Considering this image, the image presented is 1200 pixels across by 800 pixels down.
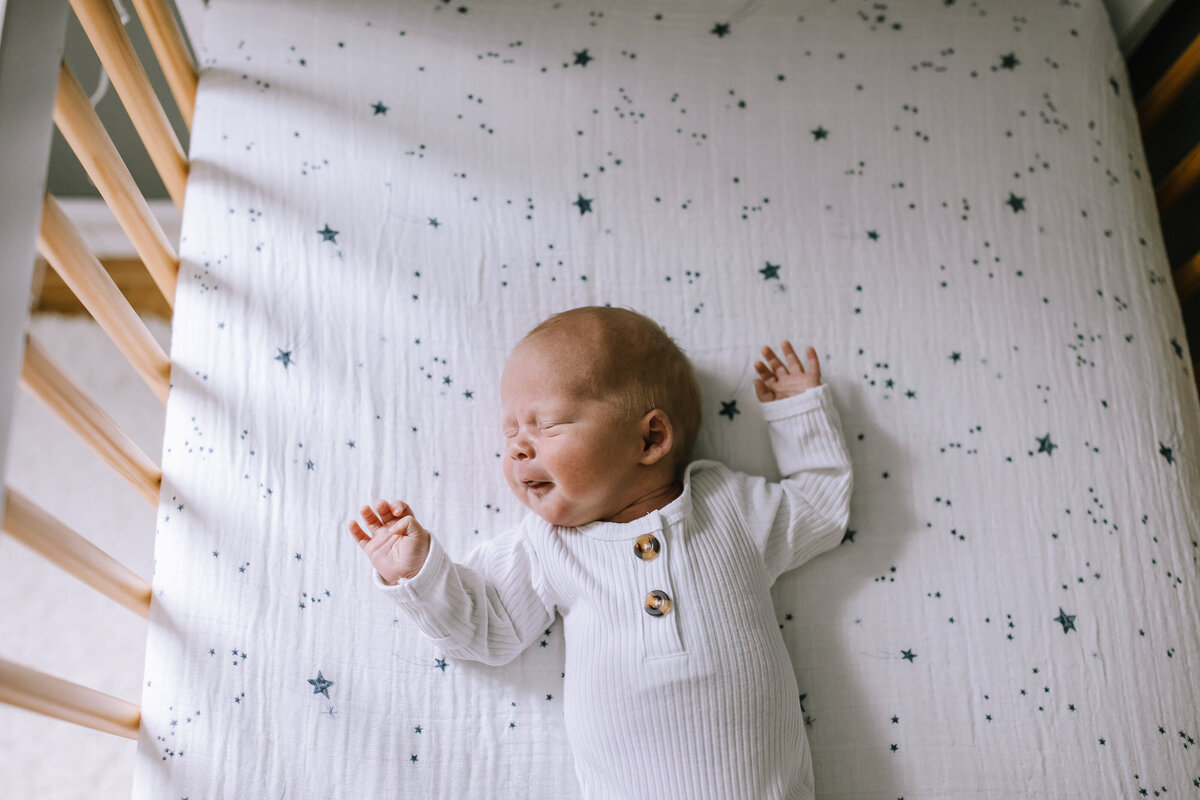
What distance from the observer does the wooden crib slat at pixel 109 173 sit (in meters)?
0.79

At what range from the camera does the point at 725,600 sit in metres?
0.90

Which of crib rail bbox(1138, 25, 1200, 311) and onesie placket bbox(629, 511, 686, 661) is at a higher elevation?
crib rail bbox(1138, 25, 1200, 311)

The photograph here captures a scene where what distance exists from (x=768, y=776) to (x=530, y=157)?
0.80 m

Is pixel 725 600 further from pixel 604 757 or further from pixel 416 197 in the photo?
pixel 416 197

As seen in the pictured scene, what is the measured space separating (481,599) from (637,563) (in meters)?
0.18

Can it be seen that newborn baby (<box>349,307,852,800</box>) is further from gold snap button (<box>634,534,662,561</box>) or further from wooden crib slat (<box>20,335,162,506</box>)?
wooden crib slat (<box>20,335,162,506</box>)

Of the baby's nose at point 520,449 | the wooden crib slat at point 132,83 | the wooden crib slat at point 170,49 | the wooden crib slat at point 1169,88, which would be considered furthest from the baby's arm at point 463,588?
the wooden crib slat at point 1169,88

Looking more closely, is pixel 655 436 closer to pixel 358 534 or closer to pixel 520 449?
pixel 520 449

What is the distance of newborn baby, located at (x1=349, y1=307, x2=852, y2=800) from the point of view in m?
0.87

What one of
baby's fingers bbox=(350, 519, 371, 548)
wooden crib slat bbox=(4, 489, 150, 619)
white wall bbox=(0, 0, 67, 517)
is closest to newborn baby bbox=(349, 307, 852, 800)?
baby's fingers bbox=(350, 519, 371, 548)

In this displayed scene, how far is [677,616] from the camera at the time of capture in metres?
0.88

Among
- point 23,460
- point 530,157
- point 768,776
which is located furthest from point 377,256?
point 23,460

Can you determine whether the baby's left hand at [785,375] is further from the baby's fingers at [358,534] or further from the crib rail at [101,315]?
the crib rail at [101,315]

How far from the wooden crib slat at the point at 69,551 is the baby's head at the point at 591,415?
1.35ft
